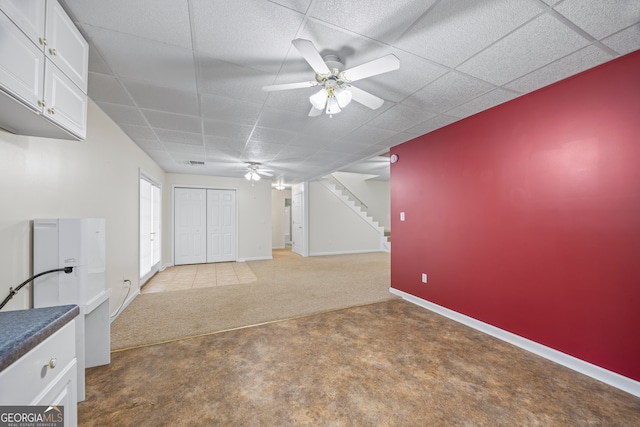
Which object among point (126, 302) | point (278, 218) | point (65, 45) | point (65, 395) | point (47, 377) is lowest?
point (126, 302)

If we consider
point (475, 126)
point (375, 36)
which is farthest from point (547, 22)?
point (475, 126)

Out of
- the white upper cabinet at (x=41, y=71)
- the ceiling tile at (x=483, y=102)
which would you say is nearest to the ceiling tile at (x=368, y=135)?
the ceiling tile at (x=483, y=102)

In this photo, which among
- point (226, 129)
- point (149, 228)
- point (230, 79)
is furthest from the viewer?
point (149, 228)

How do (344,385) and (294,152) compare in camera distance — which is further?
(294,152)

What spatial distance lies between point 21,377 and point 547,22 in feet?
10.3

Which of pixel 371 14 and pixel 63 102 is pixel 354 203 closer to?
pixel 371 14

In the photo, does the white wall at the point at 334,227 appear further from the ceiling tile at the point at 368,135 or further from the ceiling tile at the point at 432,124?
the ceiling tile at the point at 432,124

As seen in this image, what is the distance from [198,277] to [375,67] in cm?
526

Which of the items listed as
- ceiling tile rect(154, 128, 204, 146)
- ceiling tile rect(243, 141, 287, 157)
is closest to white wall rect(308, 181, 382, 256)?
ceiling tile rect(243, 141, 287, 157)

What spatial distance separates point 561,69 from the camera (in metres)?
2.04

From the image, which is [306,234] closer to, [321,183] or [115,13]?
[321,183]

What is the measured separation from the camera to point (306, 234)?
789cm
